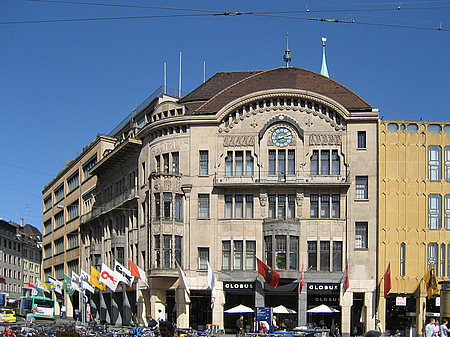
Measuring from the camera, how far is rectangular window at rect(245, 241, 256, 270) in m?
57.5

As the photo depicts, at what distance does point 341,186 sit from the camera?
56750mm

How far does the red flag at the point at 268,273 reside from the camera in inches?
2121

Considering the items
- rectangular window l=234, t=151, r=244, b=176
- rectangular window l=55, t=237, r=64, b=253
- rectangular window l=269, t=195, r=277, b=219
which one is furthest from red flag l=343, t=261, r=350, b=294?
rectangular window l=55, t=237, r=64, b=253

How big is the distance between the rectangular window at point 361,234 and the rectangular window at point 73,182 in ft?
153

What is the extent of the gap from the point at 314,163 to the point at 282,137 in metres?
3.17

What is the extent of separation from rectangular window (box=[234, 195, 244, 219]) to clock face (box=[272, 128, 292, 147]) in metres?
5.00

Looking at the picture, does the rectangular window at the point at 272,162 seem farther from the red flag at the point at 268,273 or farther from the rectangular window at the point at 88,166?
the rectangular window at the point at 88,166

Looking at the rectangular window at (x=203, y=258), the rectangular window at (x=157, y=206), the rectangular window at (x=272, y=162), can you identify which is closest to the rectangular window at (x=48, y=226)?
the rectangular window at (x=157, y=206)

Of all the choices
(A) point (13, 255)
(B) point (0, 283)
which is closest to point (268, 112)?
(B) point (0, 283)

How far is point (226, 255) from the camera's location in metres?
58.1

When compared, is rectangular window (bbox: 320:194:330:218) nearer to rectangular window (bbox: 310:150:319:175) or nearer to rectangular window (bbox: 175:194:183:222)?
rectangular window (bbox: 310:150:319:175)

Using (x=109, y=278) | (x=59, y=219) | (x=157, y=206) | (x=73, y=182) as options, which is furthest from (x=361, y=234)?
(x=59, y=219)

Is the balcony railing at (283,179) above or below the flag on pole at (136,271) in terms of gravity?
above

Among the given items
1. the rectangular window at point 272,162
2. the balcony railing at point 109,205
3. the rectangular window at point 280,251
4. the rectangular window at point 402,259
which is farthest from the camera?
the balcony railing at point 109,205
